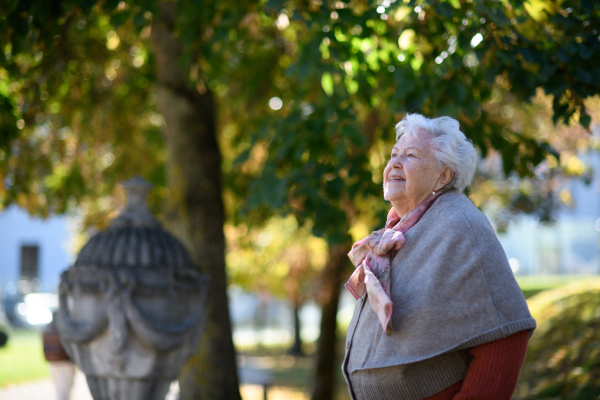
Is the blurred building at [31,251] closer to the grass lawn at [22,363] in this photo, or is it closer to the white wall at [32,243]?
the white wall at [32,243]

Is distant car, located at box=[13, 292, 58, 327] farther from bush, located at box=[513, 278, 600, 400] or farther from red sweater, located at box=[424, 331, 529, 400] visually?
red sweater, located at box=[424, 331, 529, 400]

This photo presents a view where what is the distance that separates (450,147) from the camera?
263 cm

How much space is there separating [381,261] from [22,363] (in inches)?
483

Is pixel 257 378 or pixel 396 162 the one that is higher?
pixel 396 162

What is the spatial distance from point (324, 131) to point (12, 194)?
203 inches

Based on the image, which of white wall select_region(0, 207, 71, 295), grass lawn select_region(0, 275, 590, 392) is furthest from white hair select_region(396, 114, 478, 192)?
white wall select_region(0, 207, 71, 295)

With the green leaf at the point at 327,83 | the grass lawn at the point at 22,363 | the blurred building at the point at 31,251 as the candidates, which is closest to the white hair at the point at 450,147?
the green leaf at the point at 327,83

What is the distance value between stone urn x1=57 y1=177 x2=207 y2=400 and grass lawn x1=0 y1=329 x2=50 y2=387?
578 cm

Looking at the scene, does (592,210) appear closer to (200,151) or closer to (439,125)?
(200,151)

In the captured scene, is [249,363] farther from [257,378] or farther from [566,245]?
[566,245]

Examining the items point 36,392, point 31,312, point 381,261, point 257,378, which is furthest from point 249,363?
point 381,261

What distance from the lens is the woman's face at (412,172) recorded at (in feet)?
8.70

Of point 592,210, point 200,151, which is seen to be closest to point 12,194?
point 200,151

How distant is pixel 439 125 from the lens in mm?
2689
